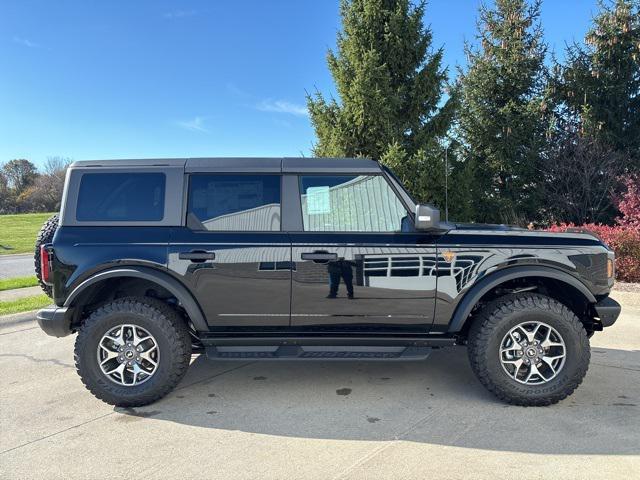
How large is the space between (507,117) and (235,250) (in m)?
11.5

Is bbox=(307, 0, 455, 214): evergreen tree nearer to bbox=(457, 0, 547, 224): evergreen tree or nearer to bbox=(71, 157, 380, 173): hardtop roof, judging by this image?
bbox=(457, 0, 547, 224): evergreen tree

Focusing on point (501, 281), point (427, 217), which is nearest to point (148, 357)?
point (427, 217)

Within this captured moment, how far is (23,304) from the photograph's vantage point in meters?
7.04

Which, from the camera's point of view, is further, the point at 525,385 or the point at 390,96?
the point at 390,96

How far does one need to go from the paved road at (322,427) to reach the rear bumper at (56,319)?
2.04ft

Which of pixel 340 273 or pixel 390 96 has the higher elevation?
pixel 390 96

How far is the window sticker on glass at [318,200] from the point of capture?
3574 millimetres

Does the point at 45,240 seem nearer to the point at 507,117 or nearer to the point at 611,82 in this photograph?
the point at 507,117

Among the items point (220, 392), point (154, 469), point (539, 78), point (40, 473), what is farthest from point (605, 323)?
point (539, 78)

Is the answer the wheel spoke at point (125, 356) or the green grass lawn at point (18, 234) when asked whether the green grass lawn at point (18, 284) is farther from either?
the green grass lawn at point (18, 234)

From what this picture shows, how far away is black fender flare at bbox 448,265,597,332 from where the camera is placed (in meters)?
3.40

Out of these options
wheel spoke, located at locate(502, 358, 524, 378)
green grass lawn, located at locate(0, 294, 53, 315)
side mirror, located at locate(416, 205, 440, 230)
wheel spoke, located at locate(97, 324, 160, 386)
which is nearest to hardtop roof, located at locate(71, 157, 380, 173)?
side mirror, located at locate(416, 205, 440, 230)

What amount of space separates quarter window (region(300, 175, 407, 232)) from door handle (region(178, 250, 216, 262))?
780mm

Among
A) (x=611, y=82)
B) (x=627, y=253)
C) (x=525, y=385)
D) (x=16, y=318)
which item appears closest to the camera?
(x=525, y=385)
